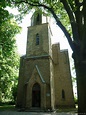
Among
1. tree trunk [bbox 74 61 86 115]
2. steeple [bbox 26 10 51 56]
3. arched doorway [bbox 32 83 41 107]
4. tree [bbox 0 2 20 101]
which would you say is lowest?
arched doorway [bbox 32 83 41 107]

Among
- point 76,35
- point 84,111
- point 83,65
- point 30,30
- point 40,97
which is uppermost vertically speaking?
point 30,30

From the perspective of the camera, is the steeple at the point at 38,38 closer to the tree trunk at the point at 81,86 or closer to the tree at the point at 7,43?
the tree at the point at 7,43

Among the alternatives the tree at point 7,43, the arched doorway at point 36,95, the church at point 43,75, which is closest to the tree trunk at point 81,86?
the tree at point 7,43

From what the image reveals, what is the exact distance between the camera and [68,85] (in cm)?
2170

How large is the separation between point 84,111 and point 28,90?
1341 centimetres

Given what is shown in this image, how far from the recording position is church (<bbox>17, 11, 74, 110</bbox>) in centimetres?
1816

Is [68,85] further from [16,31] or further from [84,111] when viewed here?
[84,111]

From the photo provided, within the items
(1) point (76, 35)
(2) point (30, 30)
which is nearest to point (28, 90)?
(2) point (30, 30)

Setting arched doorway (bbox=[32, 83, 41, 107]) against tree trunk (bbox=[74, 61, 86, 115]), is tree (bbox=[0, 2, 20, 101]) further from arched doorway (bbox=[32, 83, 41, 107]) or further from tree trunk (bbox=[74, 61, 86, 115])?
arched doorway (bbox=[32, 83, 41, 107])

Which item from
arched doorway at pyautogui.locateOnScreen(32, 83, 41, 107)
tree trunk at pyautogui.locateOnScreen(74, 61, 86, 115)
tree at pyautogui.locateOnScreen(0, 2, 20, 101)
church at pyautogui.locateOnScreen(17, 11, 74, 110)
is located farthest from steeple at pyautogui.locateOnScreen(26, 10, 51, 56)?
tree trunk at pyautogui.locateOnScreen(74, 61, 86, 115)

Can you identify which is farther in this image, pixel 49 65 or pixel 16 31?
pixel 49 65

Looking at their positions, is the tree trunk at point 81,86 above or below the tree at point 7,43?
below

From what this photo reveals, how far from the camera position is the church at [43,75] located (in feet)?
59.6

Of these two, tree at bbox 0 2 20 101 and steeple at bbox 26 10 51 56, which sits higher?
steeple at bbox 26 10 51 56
